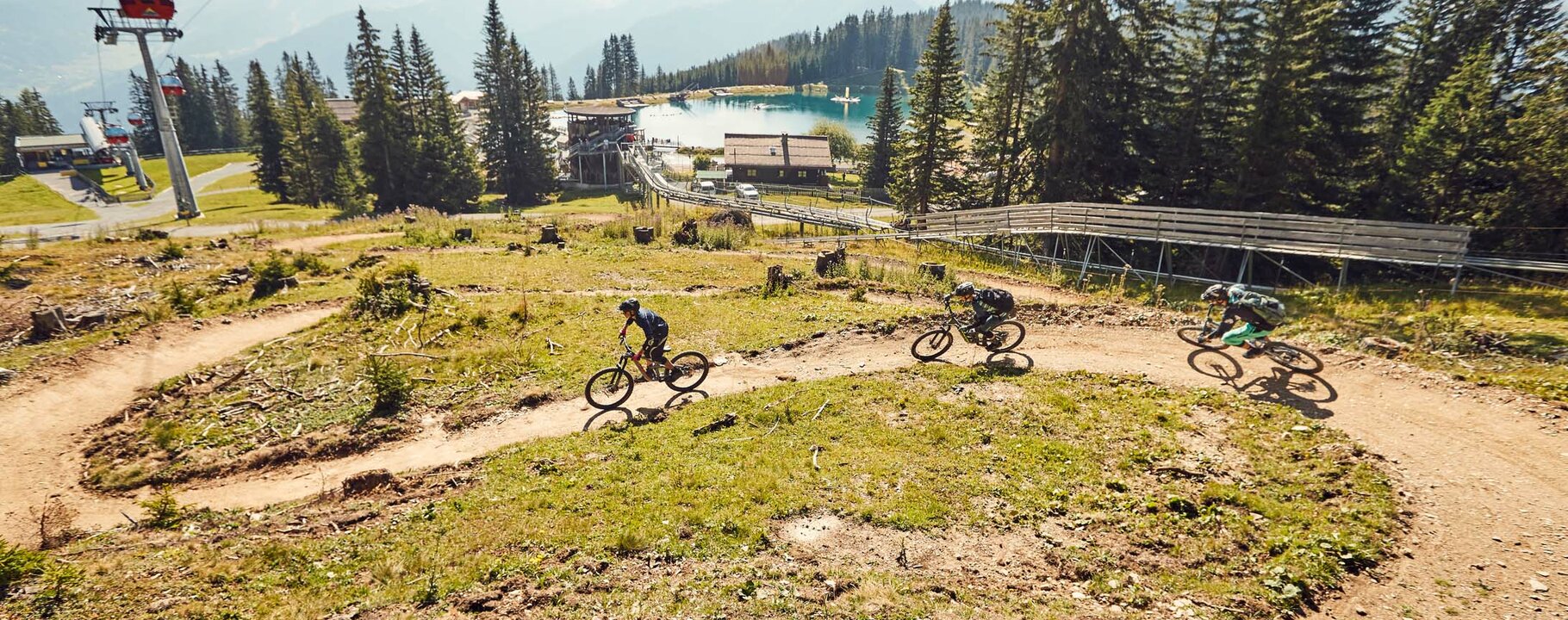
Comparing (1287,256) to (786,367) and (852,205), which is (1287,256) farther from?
(852,205)

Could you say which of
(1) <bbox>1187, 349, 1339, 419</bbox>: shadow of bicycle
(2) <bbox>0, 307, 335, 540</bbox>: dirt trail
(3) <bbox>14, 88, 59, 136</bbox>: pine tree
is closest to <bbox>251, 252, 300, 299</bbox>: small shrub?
(2) <bbox>0, 307, 335, 540</bbox>: dirt trail

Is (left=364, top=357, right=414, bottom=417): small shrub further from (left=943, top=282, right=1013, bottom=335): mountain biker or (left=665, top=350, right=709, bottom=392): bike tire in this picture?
(left=943, top=282, right=1013, bottom=335): mountain biker

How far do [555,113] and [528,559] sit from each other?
18730cm

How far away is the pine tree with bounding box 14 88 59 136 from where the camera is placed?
355 ft

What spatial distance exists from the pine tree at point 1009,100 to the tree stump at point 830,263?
55.2 feet

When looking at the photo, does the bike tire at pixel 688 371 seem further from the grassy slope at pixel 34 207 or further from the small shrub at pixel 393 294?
the grassy slope at pixel 34 207

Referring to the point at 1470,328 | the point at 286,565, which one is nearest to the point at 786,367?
the point at 286,565

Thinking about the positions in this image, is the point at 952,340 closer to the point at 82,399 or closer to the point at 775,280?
the point at 775,280

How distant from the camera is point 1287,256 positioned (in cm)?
2736

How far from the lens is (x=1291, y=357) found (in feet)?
46.3

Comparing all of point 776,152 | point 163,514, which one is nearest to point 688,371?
point 163,514

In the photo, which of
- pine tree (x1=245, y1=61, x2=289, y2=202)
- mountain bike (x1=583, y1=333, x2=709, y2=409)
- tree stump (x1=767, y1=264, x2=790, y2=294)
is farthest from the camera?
pine tree (x1=245, y1=61, x2=289, y2=202)

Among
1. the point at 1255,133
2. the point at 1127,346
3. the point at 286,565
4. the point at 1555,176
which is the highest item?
the point at 1255,133

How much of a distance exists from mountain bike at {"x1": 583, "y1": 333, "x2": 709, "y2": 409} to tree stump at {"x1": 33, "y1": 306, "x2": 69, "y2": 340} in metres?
17.4
